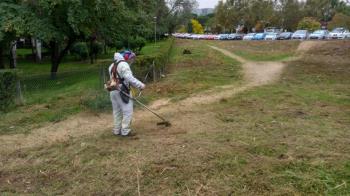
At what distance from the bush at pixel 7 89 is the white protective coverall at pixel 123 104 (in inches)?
171

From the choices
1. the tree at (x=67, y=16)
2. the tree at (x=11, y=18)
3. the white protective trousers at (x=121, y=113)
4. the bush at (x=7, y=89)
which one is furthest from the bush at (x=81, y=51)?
the white protective trousers at (x=121, y=113)

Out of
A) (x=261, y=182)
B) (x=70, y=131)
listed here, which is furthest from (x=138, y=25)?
(x=261, y=182)

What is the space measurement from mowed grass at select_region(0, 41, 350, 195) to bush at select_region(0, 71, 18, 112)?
12.4 feet

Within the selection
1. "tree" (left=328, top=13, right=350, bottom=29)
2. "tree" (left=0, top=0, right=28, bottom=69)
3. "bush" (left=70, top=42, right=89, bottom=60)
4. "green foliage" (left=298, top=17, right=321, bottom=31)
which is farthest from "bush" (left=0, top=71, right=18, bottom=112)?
"green foliage" (left=298, top=17, right=321, bottom=31)

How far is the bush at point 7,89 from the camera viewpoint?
33.4 feet

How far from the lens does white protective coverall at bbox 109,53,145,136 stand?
22.9 feet

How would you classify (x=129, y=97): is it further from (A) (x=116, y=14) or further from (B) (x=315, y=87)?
(A) (x=116, y=14)

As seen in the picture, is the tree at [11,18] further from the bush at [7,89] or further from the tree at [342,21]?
the tree at [342,21]

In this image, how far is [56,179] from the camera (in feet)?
18.1

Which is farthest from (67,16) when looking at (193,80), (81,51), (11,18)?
(81,51)

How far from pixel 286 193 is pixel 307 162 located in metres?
1.08

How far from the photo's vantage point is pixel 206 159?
584cm

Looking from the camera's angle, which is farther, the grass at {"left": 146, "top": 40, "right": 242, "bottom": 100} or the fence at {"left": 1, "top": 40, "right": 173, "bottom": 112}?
the grass at {"left": 146, "top": 40, "right": 242, "bottom": 100}

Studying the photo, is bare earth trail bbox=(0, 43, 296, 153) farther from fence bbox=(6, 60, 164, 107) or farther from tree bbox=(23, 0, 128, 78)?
tree bbox=(23, 0, 128, 78)
